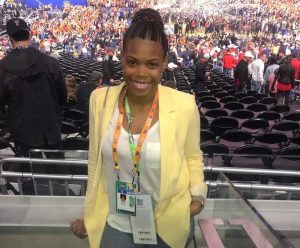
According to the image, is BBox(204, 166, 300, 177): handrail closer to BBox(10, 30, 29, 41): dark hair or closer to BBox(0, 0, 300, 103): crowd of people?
BBox(10, 30, 29, 41): dark hair

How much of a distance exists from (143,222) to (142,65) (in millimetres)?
620

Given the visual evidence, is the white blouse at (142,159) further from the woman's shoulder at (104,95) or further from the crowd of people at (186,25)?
the crowd of people at (186,25)

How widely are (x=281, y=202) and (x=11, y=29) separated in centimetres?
241

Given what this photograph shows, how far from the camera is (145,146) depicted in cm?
137

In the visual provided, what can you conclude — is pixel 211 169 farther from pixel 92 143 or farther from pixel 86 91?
pixel 86 91

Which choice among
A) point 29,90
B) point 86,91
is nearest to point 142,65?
point 29,90

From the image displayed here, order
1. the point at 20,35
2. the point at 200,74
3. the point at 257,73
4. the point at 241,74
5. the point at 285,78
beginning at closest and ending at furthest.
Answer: the point at 20,35 → the point at 285,78 → the point at 241,74 → the point at 257,73 → the point at 200,74

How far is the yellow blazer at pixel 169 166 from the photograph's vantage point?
54.9 inches

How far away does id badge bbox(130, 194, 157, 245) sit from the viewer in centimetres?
143

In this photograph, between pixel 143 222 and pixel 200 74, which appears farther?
pixel 200 74

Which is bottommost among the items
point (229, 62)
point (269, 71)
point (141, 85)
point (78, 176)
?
point (229, 62)

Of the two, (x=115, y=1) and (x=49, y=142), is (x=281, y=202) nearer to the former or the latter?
(x=49, y=142)

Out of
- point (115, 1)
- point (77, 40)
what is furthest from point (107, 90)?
point (115, 1)

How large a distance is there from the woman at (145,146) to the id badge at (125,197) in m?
0.02
